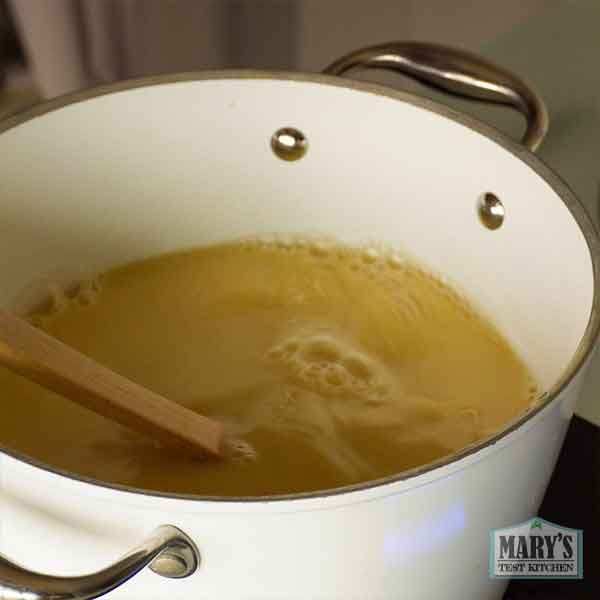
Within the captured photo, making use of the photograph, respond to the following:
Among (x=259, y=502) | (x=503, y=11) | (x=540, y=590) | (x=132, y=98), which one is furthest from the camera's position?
(x=503, y=11)

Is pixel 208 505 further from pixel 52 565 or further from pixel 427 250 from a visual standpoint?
pixel 427 250

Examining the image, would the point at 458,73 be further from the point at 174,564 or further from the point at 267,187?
the point at 174,564

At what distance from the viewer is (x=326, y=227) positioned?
672mm

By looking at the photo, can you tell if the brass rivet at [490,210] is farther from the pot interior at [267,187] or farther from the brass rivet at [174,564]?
the brass rivet at [174,564]

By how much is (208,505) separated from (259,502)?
0.6 inches

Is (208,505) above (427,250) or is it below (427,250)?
below

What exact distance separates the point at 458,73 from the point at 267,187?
0.45 feet

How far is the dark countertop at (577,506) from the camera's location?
0.49 meters

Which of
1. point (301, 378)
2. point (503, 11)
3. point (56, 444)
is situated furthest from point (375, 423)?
point (503, 11)

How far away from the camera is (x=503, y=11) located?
33.5 inches

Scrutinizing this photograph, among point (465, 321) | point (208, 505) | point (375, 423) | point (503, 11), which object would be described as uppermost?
point (503, 11)

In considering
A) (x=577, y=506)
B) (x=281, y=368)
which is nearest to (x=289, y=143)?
(x=281, y=368)

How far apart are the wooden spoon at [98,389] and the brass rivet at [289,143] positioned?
0.70ft

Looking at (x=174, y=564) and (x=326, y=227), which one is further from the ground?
(x=326, y=227)
